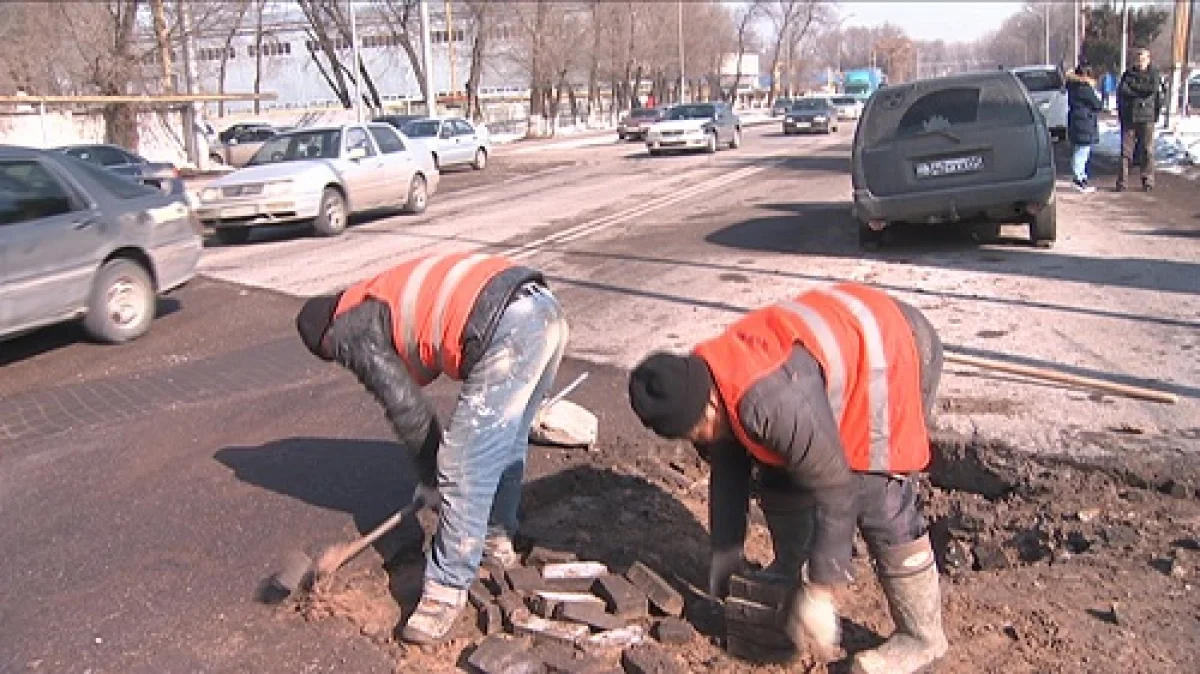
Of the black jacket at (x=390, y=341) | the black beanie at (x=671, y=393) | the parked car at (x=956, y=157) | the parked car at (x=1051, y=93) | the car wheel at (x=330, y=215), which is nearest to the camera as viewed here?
the black beanie at (x=671, y=393)

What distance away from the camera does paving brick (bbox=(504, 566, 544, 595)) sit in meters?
3.79

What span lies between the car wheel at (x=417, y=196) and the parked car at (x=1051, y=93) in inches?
526

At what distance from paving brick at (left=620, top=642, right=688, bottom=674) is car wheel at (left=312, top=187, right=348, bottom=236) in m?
12.1

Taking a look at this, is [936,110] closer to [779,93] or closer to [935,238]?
[935,238]

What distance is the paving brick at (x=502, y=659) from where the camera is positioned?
333 centimetres

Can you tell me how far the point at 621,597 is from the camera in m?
3.71

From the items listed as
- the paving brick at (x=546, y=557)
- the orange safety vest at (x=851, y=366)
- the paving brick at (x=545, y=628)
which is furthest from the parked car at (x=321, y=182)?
the orange safety vest at (x=851, y=366)

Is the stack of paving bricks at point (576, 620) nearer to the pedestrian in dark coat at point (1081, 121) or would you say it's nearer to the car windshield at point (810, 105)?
the pedestrian in dark coat at point (1081, 121)

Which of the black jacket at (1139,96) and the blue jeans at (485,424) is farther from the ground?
the black jacket at (1139,96)

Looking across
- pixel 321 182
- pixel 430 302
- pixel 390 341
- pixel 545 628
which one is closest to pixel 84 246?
pixel 390 341

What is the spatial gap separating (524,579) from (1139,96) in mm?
13699

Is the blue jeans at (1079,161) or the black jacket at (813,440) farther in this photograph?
the blue jeans at (1079,161)

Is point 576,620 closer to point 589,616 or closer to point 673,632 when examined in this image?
point 589,616

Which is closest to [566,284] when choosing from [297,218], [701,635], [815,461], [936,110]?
[936,110]
